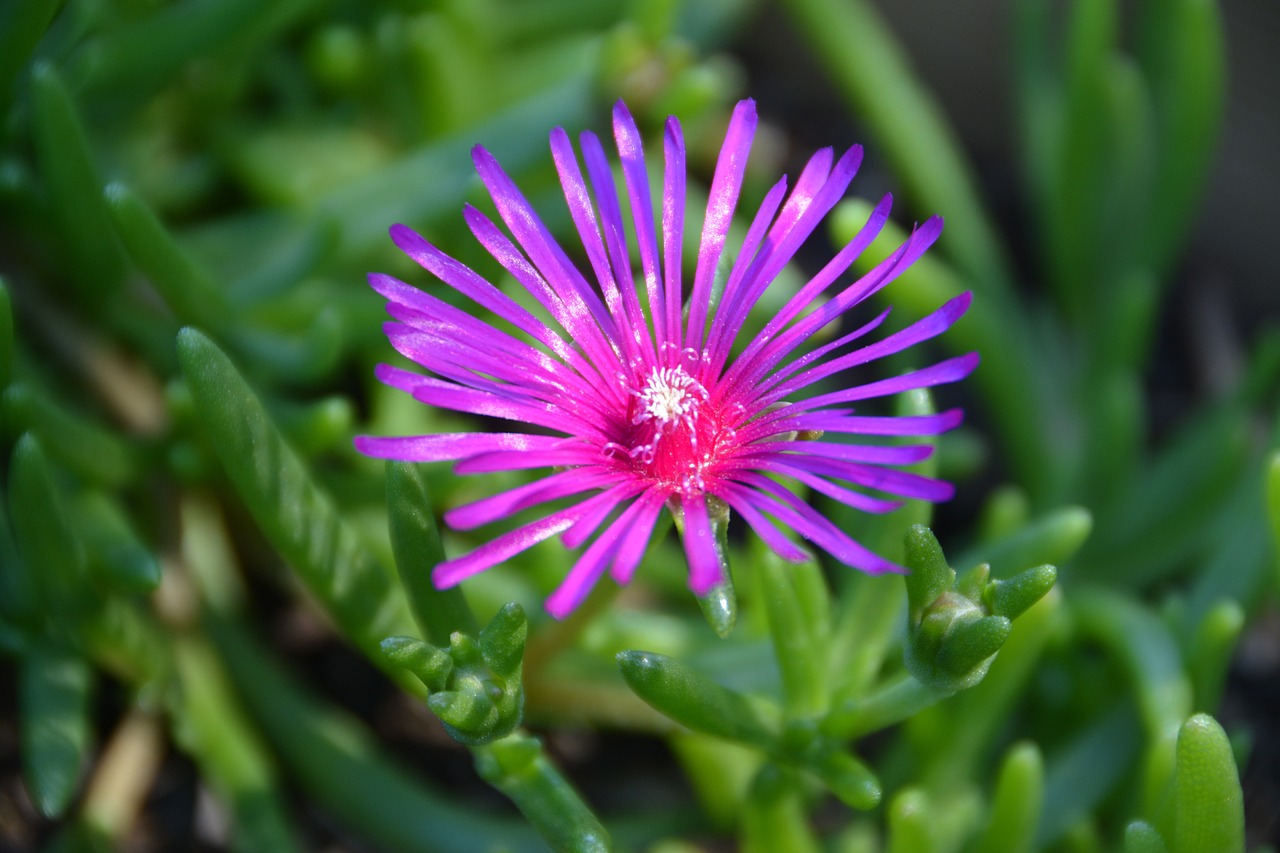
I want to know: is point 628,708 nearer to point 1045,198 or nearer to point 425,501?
point 425,501

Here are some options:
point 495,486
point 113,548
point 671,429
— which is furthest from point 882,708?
point 113,548

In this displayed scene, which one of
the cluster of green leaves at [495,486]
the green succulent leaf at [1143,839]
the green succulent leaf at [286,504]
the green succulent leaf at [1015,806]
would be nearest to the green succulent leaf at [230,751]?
the cluster of green leaves at [495,486]

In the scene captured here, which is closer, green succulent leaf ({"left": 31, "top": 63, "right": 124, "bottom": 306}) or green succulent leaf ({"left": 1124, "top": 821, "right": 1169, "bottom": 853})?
green succulent leaf ({"left": 1124, "top": 821, "right": 1169, "bottom": 853})

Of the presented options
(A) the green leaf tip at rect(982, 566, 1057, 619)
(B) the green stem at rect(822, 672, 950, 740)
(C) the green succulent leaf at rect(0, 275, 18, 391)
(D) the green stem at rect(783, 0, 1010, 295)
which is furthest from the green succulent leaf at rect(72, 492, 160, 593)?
(D) the green stem at rect(783, 0, 1010, 295)

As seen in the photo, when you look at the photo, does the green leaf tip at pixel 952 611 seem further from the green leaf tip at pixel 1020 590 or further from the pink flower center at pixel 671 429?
the pink flower center at pixel 671 429

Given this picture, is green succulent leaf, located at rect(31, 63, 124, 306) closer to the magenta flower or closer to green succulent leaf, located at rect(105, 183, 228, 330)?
green succulent leaf, located at rect(105, 183, 228, 330)

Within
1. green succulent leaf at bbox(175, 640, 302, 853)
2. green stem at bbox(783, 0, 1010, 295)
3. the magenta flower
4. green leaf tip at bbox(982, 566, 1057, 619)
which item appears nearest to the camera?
the magenta flower

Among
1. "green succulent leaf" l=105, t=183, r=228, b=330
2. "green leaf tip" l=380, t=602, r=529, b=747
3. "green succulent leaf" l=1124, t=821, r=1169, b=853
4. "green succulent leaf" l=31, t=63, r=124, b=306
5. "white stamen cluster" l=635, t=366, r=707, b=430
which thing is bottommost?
"green succulent leaf" l=1124, t=821, r=1169, b=853
